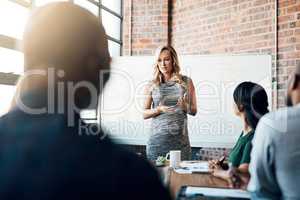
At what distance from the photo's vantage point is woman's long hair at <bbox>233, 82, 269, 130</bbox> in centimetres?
182

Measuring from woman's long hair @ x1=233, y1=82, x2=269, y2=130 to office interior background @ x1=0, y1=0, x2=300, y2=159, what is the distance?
133cm

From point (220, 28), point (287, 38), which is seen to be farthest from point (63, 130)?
point (220, 28)

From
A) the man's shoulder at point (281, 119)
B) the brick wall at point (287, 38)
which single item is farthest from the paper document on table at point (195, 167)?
the brick wall at point (287, 38)

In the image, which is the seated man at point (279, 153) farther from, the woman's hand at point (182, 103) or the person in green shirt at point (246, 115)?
the woman's hand at point (182, 103)

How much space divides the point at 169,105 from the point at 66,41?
7.45ft

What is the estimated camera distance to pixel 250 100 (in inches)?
73.5

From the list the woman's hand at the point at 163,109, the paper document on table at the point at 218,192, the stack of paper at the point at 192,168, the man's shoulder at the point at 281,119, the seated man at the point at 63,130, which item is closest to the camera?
the seated man at the point at 63,130

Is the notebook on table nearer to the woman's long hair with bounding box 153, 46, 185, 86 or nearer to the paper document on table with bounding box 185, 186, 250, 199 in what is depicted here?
the paper document on table with bounding box 185, 186, 250, 199

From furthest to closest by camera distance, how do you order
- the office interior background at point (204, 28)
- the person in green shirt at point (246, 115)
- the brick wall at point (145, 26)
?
1. the brick wall at point (145, 26)
2. the office interior background at point (204, 28)
3. the person in green shirt at point (246, 115)

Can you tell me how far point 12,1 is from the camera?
2.96 meters

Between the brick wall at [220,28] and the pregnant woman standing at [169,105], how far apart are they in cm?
98

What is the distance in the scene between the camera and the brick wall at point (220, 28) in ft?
11.4

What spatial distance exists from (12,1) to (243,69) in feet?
6.93

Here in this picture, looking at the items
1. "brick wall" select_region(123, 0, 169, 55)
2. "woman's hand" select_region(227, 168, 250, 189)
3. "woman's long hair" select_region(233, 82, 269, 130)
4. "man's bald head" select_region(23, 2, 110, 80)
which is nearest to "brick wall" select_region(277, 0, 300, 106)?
"brick wall" select_region(123, 0, 169, 55)
